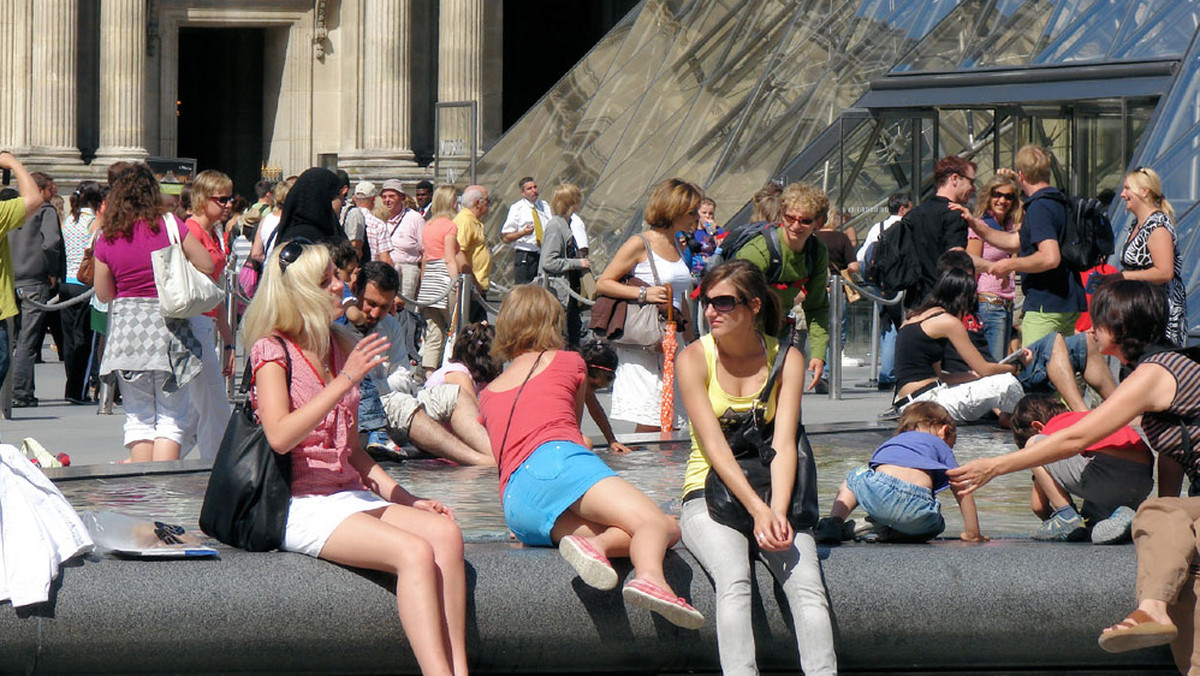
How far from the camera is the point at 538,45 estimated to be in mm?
40812

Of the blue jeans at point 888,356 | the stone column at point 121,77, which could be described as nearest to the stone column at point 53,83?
the stone column at point 121,77

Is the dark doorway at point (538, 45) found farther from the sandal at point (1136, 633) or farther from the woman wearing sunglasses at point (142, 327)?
the sandal at point (1136, 633)

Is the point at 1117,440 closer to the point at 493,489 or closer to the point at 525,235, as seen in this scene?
the point at 493,489

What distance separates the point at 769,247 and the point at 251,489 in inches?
140

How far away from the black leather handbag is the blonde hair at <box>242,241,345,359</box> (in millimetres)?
1328

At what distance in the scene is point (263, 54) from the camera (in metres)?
32.7

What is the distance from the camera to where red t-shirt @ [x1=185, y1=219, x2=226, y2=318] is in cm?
953

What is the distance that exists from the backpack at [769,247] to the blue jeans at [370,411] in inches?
66.9

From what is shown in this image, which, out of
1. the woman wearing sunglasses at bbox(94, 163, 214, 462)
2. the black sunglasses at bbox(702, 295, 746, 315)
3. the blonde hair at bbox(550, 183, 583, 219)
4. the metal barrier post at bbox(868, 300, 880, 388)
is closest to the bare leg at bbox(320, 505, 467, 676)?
the black sunglasses at bbox(702, 295, 746, 315)

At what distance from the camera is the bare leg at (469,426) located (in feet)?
29.4

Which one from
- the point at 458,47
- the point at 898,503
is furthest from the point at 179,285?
the point at 458,47

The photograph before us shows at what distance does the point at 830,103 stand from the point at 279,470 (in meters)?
14.0

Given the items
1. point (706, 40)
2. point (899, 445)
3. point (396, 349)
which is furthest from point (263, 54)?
point (899, 445)

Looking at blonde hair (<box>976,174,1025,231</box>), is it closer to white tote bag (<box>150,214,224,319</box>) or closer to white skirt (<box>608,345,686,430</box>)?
white skirt (<box>608,345,686,430</box>)
